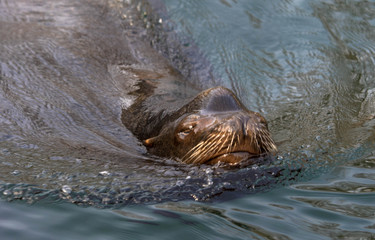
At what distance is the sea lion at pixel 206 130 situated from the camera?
15.1 ft

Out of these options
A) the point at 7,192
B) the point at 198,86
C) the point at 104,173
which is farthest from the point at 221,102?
the point at 198,86

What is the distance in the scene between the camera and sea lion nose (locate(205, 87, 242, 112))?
16.2 ft

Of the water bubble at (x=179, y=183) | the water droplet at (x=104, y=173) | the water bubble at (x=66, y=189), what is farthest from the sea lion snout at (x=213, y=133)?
the water bubble at (x=66, y=189)

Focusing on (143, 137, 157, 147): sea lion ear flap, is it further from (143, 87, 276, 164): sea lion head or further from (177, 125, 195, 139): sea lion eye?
(177, 125, 195, 139): sea lion eye

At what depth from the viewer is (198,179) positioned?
15.0ft

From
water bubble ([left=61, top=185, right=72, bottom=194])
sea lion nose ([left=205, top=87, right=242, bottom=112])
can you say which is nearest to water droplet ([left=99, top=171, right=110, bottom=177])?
water bubble ([left=61, top=185, right=72, bottom=194])

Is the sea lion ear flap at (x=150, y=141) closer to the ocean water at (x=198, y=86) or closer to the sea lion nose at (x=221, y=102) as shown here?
the ocean water at (x=198, y=86)

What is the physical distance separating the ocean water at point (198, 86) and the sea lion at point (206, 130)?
0.45 ft

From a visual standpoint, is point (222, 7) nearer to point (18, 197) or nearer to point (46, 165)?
point (46, 165)

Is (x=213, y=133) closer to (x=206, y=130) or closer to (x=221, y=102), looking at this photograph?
(x=206, y=130)

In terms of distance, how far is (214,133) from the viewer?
468 centimetres

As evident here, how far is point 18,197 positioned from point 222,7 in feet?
20.0

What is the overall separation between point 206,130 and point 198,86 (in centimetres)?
274

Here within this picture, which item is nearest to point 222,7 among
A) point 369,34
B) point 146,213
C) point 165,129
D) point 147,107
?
point 369,34
